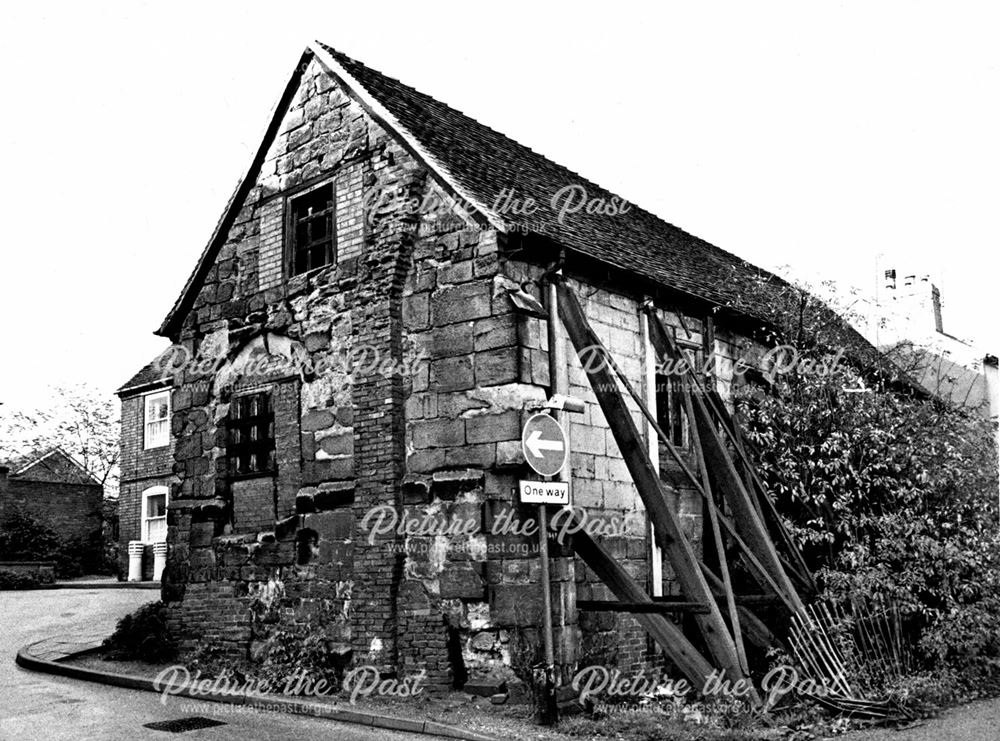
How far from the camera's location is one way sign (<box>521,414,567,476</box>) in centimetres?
969

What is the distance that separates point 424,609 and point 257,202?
21.4 feet

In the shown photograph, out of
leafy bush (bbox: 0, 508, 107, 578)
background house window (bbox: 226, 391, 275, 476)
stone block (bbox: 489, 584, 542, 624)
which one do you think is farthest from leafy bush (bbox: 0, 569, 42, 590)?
stone block (bbox: 489, 584, 542, 624)

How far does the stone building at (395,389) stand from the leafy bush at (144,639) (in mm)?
287

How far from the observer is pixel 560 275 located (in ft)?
37.1

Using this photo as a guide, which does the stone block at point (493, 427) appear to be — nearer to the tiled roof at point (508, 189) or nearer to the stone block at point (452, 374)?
the stone block at point (452, 374)

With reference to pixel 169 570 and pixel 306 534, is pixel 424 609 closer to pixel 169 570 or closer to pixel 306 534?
pixel 306 534

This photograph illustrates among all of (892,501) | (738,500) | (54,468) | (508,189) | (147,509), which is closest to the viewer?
(738,500)

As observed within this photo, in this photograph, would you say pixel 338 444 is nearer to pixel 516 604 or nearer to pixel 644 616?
pixel 516 604

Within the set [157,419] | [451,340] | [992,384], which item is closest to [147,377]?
[157,419]

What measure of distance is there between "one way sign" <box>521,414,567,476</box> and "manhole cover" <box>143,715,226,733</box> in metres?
4.14

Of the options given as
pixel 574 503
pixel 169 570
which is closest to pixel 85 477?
pixel 169 570

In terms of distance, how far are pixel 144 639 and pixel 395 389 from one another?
5632 millimetres

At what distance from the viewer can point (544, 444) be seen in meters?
9.93

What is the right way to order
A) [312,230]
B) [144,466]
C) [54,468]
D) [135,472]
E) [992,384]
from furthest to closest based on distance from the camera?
1. [54,468]
2. [135,472]
3. [144,466]
4. [992,384]
5. [312,230]
